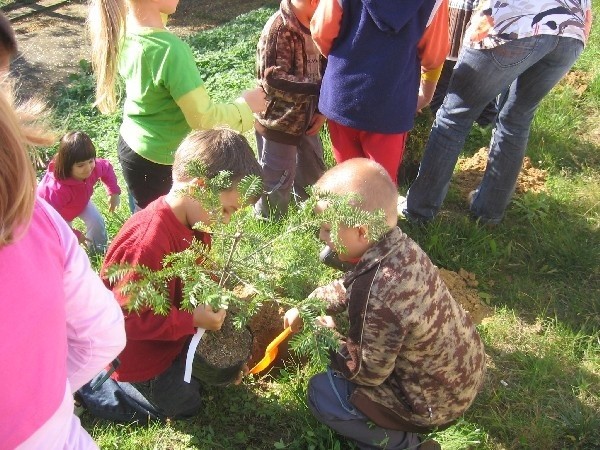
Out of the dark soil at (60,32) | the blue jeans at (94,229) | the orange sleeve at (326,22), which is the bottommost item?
the dark soil at (60,32)

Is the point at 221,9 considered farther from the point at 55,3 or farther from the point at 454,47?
the point at 454,47

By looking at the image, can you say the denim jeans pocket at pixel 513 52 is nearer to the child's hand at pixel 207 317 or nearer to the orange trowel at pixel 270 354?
the orange trowel at pixel 270 354

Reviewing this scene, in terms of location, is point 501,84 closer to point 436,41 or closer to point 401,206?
point 436,41

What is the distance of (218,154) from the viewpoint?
6.42ft

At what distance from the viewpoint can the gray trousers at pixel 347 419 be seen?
7.26 ft

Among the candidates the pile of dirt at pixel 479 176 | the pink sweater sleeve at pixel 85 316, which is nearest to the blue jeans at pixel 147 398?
the pink sweater sleeve at pixel 85 316

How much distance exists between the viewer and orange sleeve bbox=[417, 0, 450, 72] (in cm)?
257

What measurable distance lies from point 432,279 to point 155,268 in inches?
36.7

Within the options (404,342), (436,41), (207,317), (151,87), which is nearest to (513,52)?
(436,41)

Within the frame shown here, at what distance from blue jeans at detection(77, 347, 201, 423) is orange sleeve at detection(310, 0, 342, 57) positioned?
4.87ft

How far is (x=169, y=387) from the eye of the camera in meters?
2.31

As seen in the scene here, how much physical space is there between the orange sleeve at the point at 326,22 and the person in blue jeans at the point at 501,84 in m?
0.73

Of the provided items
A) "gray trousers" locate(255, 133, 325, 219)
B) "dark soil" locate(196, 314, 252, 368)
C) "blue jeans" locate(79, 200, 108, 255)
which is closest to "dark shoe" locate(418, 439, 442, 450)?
"dark soil" locate(196, 314, 252, 368)

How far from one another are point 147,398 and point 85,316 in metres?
1.07
